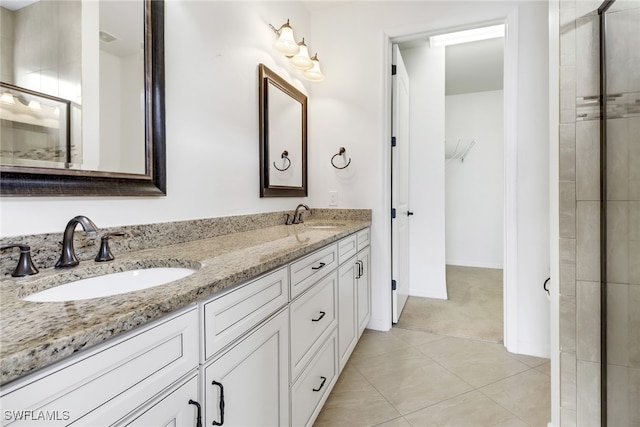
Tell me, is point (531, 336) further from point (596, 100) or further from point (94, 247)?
point (94, 247)

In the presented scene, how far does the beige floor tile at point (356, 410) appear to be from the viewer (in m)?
1.46

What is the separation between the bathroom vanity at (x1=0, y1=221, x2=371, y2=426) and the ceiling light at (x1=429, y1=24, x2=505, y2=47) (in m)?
2.34

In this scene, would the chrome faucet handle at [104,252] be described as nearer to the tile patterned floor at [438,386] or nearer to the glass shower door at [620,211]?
the tile patterned floor at [438,386]

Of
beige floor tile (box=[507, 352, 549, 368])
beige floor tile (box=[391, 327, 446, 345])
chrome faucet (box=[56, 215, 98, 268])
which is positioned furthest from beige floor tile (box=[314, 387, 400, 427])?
chrome faucet (box=[56, 215, 98, 268])

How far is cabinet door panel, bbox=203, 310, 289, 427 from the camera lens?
77 cm

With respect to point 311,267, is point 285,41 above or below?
above

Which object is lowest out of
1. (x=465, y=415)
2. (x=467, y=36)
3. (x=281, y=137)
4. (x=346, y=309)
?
(x=465, y=415)

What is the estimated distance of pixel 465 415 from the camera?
1.51 meters

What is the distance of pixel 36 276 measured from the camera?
79cm

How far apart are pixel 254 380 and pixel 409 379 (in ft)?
4.00

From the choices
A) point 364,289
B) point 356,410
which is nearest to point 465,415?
point 356,410

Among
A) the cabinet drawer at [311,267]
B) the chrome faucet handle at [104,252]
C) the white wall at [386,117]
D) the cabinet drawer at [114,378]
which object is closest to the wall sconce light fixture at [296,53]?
the white wall at [386,117]

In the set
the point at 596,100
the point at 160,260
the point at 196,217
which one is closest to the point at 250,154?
the point at 196,217

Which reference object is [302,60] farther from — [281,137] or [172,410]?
[172,410]
